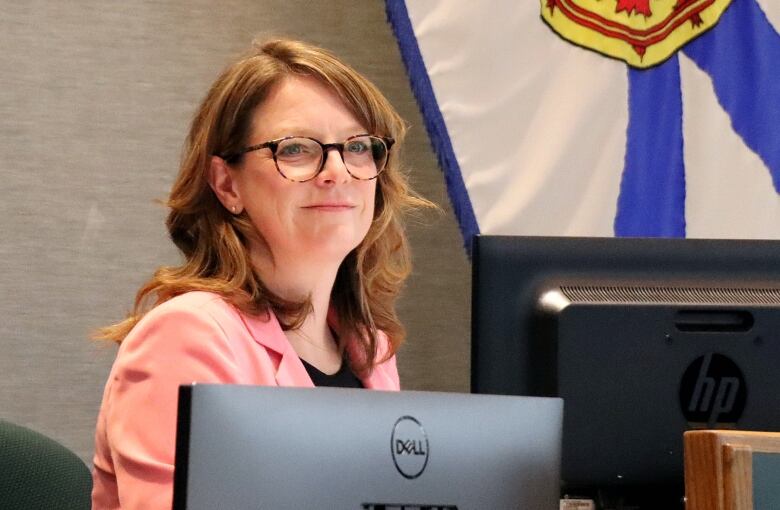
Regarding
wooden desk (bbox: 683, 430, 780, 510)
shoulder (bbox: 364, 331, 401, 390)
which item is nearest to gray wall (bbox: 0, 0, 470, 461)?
shoulder (bbox: 364, 331, 401, 390)

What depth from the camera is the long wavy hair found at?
1642mm

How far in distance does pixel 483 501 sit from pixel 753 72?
6.37ft

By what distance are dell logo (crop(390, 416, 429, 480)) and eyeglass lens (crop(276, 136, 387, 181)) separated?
673mm

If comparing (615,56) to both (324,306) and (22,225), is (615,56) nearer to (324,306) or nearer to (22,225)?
(324,306)

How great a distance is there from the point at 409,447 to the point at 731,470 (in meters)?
0.25

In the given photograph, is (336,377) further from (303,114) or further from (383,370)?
(303,114)

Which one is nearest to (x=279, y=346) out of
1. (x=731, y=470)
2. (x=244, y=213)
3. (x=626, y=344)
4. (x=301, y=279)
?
(x=301, y=279)

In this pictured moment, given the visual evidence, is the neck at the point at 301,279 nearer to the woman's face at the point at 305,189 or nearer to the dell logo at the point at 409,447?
the woman's face at the point at 305,189

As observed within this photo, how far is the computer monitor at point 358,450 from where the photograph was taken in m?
0.90

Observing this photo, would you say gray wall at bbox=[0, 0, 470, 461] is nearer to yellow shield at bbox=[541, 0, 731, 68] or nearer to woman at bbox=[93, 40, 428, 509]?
yellow shield at bbox=[541, 0, 731, 68]

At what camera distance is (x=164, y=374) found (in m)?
1.39

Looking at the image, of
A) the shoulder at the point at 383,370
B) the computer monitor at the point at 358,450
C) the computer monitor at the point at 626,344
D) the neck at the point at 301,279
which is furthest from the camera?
the shoulder at the point at 383,370

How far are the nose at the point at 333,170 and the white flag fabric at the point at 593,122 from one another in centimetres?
98

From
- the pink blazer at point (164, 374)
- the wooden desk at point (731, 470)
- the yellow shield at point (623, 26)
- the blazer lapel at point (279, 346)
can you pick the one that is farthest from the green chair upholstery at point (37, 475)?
the yellow shield at point (623, 26)
